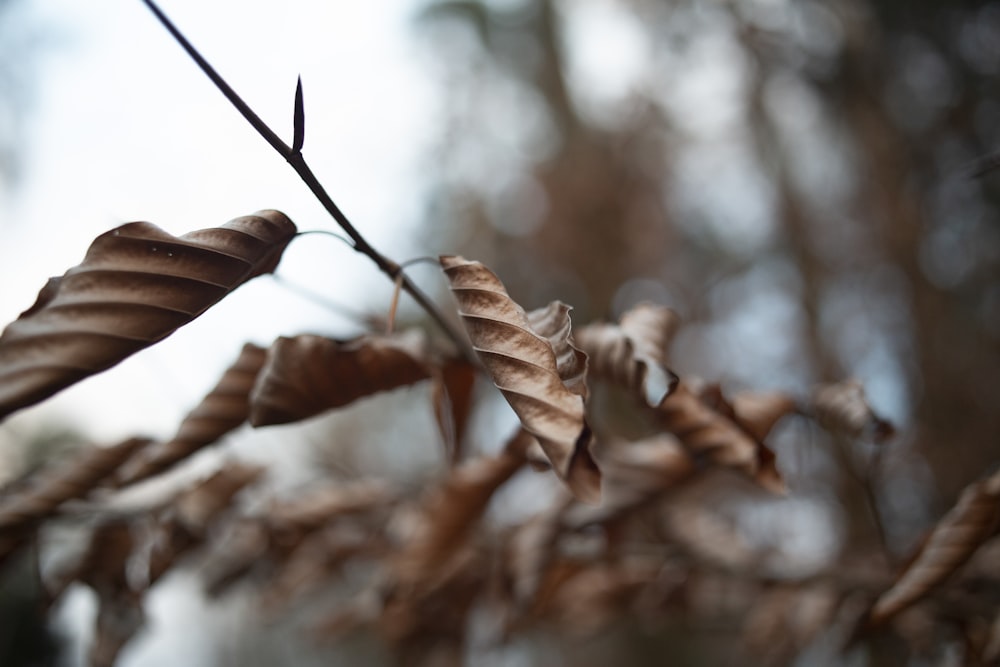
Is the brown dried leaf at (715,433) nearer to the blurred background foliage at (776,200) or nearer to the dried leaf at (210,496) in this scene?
the blurred background foliage at (776,200)

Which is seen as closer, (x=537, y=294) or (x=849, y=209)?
(x=849, y=209)

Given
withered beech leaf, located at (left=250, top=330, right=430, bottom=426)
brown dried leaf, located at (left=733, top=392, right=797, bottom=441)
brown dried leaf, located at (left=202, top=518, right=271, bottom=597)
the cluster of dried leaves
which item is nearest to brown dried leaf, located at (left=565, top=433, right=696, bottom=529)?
the cluster of dried leaves

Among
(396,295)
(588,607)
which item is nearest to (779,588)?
(588,607)

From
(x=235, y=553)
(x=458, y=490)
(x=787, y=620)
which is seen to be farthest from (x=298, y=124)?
(x=787, y=620)

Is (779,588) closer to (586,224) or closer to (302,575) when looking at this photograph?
(302,575)

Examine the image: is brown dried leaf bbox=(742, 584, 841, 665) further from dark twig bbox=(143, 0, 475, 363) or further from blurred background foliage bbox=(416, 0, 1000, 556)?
dark twig bbox=(143, 0, 475, 363)

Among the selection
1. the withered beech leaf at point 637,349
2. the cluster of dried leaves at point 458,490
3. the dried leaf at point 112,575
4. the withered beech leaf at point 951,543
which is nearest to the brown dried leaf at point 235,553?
the cluster of dried leaves at point 458,490

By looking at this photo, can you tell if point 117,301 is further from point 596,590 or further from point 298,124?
point 596,590
